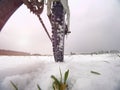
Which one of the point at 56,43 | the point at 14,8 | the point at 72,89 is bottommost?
the point at 72,89

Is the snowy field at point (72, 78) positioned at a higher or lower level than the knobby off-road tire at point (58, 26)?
lower

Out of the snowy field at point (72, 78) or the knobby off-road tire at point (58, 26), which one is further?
the knobby off-road tire at point (58, 26)

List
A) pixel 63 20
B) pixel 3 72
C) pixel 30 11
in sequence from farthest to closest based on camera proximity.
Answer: pixel 63 20 < pixel 30 11 < pixel 3 72

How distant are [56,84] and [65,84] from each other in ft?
0.34

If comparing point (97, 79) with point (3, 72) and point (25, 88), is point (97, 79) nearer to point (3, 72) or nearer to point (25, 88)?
point (25, 88)

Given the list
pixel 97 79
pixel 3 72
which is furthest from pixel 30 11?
pixel 97 79

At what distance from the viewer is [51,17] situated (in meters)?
3.67

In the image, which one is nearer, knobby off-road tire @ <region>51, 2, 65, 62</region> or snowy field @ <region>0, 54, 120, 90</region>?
snowy field @ <region>0, 54, 120, 90</region>

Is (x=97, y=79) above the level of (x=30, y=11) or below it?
below

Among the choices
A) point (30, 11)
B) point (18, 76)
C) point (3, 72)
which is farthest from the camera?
point (30, 11)

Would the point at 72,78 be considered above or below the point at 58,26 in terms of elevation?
below

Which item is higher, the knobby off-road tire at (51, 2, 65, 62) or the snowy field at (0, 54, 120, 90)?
the knobby off-road tire at (51, 2, 65, 62)

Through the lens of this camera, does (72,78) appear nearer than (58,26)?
Yes

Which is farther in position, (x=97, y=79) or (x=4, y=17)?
(x=4, y=17)
